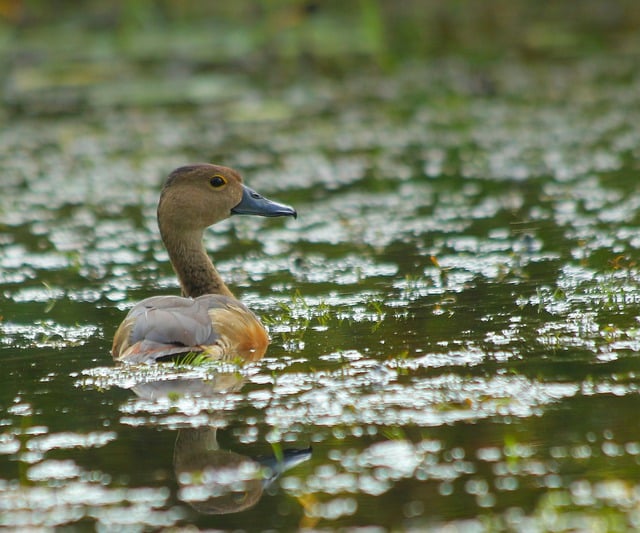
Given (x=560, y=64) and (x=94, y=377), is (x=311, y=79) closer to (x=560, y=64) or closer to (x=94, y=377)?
(x=560, y=64)

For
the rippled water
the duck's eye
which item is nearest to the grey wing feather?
the rippled water

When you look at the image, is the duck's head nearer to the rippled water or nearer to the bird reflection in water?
the rippled water

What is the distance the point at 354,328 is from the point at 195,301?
2.92 feet

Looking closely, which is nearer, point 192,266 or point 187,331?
point 187,331

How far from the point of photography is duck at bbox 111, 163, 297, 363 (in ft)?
20.8

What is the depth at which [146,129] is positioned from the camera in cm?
1577

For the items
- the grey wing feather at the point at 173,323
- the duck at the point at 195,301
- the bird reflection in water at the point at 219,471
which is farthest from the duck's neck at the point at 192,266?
the bird reflection in water at the point at 219,471

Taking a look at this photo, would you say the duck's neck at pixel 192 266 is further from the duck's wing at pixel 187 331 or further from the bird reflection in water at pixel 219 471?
the bird reflection in water at pixel 219 471

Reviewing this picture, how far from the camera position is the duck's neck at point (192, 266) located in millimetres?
7758

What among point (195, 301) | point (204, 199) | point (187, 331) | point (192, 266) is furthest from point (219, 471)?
point (204, 199)

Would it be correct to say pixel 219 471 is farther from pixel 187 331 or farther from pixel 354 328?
pixel 354 328

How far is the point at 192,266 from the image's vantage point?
7816 millimetres

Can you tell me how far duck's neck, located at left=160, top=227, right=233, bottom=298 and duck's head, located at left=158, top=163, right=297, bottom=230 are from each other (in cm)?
8

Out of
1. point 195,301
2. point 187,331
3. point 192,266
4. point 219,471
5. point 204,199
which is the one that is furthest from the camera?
point 204,199
